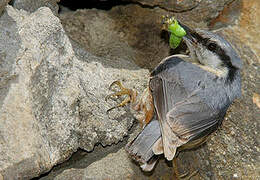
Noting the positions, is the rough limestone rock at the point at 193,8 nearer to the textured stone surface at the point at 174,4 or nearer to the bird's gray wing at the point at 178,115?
the textured stone surface at the point at 174,4

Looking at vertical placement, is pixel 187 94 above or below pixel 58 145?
above

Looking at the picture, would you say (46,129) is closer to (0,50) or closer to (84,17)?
(0,50)

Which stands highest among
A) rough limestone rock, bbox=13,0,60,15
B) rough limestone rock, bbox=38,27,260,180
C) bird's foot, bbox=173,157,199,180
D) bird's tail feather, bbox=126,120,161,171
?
rough limestone rock, bbox=13,0,60,15

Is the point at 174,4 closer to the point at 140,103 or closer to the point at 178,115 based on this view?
the point at 140,103

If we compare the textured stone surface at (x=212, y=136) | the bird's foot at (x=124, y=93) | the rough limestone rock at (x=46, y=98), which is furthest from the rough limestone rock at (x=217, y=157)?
the bird's foot at (x=124, y=93)

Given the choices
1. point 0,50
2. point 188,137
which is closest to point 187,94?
point 188,137

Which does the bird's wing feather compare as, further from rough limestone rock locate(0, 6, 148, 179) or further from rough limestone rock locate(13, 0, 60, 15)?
rough limestone rock locate(13, 0, 60, 15)

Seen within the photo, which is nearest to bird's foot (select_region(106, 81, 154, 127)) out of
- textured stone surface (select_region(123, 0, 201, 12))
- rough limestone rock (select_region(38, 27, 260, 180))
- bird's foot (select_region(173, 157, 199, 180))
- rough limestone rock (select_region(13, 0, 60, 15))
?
rough limestone rock (select_region(38, 27, 260, 180))
